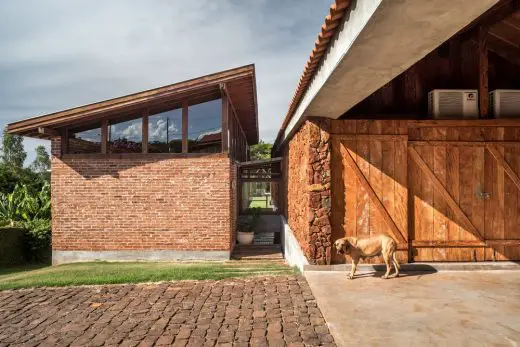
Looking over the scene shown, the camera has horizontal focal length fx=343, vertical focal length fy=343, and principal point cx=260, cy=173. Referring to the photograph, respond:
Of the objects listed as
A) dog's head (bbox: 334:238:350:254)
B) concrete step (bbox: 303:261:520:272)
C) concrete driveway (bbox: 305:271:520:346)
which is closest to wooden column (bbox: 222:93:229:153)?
concrete step (bbox: 303:261:520:272)

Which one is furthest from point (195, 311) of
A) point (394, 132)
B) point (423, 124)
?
point (423, 124)

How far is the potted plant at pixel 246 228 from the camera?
42.7ft

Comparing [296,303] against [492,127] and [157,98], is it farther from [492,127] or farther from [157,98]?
[157,98]

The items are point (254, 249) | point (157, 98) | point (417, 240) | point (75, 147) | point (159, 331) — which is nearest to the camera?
point (159, 331)

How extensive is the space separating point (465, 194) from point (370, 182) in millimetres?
1823

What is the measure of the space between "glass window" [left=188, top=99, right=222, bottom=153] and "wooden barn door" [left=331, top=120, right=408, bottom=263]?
516 centimetres

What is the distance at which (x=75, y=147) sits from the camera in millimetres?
10734

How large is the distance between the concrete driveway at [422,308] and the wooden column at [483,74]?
3048mm

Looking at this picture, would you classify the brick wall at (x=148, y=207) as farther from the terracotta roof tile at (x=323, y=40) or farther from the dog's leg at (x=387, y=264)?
the dog's leg at (x=387, y=264)

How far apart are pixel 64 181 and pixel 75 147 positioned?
3.66ft

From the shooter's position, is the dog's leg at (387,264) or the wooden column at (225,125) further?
the wooden column at (225,125)

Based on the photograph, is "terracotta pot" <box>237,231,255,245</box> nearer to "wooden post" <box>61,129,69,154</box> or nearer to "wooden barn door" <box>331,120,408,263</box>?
"wooden post" <box>61,129,69,154</box>

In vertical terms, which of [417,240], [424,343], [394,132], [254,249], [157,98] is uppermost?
[157,98]

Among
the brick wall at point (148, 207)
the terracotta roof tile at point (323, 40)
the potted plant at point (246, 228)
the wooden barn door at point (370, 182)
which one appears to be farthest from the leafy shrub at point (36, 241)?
the terracotta roof tile at point (323, 40)
